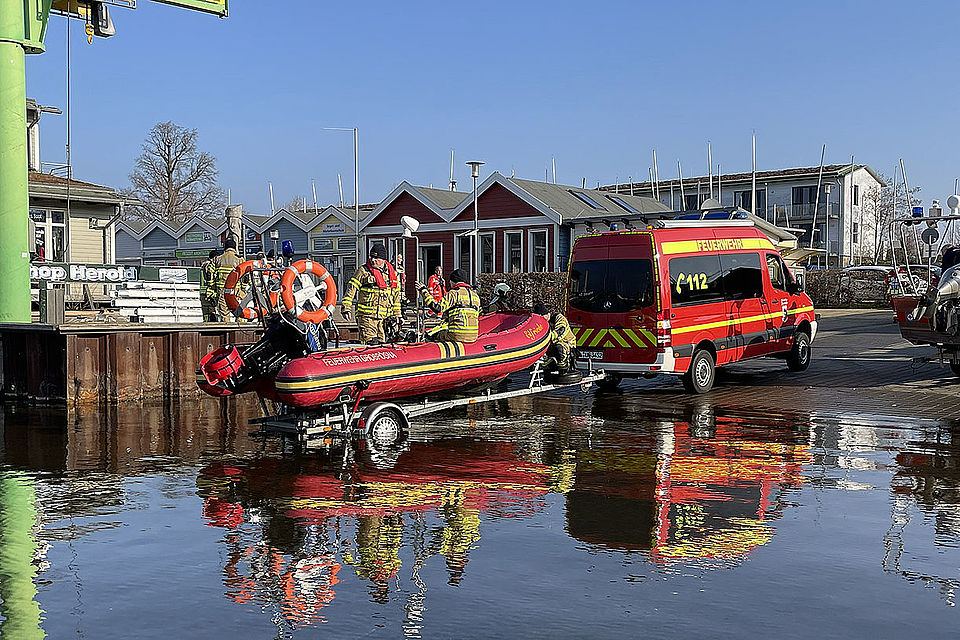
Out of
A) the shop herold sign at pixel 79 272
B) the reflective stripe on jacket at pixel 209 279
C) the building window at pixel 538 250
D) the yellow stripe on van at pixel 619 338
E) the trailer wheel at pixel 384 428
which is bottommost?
the trailer wheel at pixel 384 428

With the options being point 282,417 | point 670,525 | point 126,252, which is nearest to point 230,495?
point 282,417

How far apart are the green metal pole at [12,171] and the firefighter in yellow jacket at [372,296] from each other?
5.41 meters

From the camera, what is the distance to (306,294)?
11.0m

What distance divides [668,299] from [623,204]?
3138cm

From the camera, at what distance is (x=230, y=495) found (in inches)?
324

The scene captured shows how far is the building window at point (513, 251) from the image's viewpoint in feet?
140

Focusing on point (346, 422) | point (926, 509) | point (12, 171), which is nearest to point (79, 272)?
point (12, 171)

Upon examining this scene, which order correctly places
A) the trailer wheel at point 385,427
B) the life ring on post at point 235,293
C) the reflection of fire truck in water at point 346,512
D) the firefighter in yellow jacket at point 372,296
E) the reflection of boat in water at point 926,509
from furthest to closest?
the firefighter in yellow jacket at point 372,296
the life ring on post at point 235,293
the trailer wheel at point 385,427
the reflection of boat in water at point 926,509
the reflection of fire truck in water at point 346,512

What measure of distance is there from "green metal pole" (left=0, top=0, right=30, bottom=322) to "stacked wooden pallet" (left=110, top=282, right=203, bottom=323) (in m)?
4.42

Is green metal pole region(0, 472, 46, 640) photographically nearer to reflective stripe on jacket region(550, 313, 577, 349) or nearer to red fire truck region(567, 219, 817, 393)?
reflective stripe on jacket region(550, 313, 577, 349)

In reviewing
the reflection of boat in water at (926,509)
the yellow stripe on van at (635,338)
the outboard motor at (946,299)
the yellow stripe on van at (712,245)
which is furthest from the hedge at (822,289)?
the reflection of boat in water at (926,509)

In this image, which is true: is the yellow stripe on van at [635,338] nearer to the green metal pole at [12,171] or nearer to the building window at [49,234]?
the green metal pole at [12,171]

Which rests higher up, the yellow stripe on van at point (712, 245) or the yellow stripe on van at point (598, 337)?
the yellow stripe on van at point (712, 245)

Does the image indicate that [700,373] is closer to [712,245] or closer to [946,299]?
[712,245]
